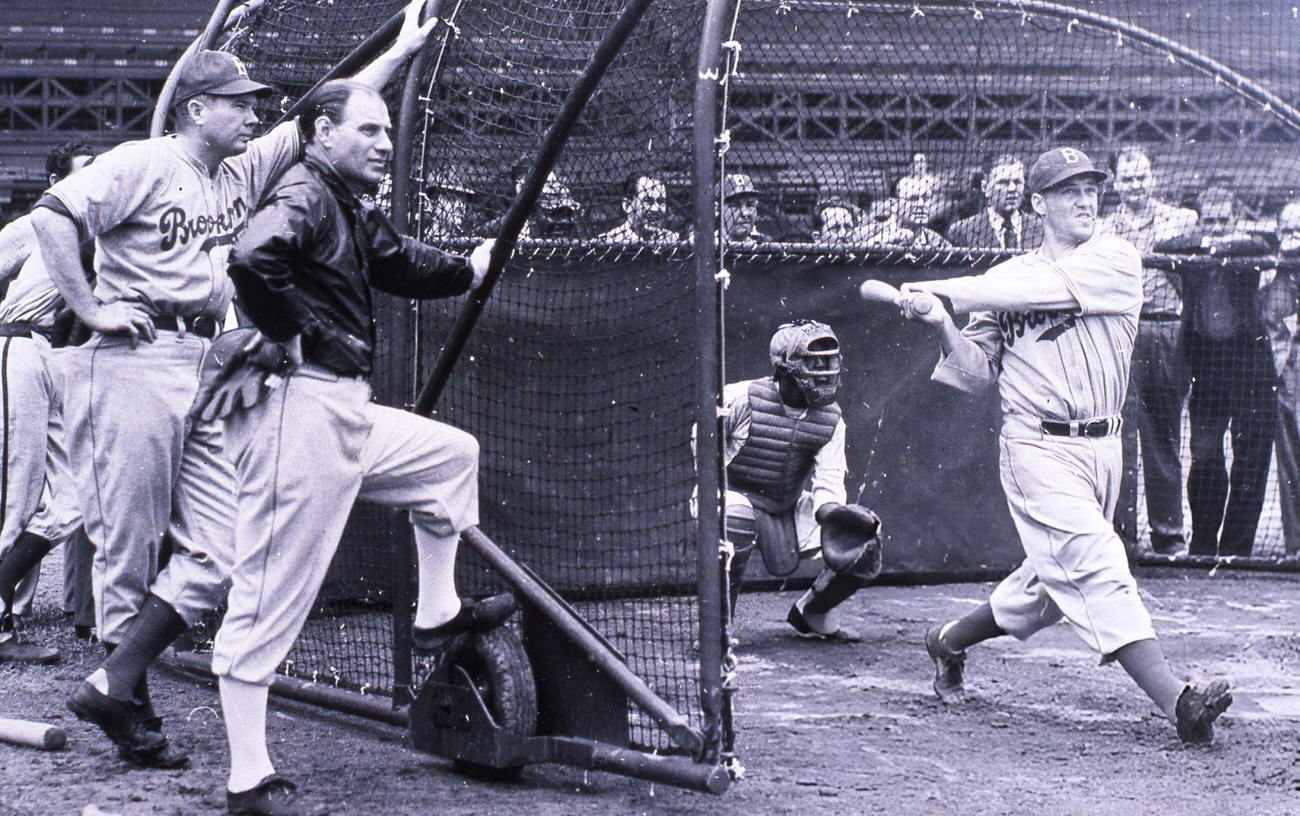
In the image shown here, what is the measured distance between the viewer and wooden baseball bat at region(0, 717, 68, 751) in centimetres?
485

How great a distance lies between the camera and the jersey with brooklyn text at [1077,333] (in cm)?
543

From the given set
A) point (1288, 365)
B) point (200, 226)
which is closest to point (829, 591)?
point (200, 226)

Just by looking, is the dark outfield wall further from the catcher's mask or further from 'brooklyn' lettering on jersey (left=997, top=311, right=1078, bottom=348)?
'brooklyn' lettering on jersey (left=997, top=311, right=1078, bottom=348)

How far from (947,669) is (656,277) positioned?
2149 millimetres

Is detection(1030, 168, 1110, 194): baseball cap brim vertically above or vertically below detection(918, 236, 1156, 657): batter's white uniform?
above

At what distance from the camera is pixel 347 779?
461 cm

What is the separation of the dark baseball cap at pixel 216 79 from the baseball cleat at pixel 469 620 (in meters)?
1.74

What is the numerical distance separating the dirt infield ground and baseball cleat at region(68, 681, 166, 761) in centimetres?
9

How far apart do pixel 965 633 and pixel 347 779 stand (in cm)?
242

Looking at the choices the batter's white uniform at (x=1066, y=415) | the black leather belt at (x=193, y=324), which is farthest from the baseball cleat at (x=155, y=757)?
the batter's white uniform at (x=1066, y=415)

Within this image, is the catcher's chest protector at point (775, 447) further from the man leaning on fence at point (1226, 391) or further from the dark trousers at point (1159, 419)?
the man leaning on fence at point (1226, 391)

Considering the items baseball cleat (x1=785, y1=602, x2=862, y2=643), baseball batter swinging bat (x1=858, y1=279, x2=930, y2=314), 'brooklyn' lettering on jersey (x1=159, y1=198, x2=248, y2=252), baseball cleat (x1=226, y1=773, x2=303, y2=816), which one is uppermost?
'brooklyn' lettering on jersey (x1=159, y1=198, x2=248, y2=252)

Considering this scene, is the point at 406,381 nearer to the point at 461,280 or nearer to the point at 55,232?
the point at 461,280

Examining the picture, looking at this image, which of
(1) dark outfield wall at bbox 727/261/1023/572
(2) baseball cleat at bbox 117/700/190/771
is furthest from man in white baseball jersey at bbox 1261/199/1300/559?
(2) baseball cleat at bbox 117/700/190/771
